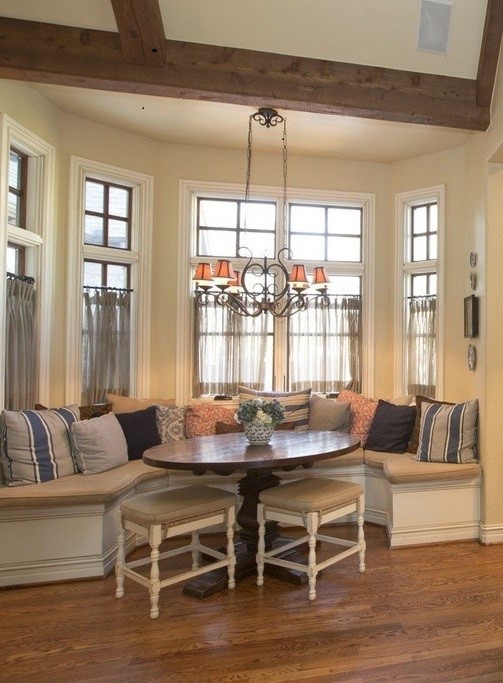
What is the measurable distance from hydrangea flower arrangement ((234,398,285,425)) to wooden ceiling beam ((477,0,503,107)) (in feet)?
8.80

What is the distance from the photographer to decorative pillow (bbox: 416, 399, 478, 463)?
401 cm

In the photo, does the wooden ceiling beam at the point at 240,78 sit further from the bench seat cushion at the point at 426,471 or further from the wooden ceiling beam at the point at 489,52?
the bench seat cushion at the point at 426,471

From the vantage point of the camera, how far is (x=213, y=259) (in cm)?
510

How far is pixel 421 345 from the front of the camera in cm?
510

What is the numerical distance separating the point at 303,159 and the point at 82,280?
2.47 metres

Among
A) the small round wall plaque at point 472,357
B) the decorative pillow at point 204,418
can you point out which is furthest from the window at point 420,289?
the decorative pillow at point 204,418

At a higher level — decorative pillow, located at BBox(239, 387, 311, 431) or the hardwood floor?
decorative pillow, located at BBox(239, 387, 311, 431)

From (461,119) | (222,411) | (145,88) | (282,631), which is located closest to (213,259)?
(222,411)

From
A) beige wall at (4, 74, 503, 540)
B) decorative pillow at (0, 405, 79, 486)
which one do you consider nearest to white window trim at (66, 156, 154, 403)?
Result: beige wall at (4, 74, 503, 540)

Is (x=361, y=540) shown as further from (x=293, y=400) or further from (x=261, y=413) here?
(x=293, y=400)

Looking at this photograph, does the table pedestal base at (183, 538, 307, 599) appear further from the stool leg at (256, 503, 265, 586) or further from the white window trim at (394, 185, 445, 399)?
the white window trim at (394, 185, 445, 399)

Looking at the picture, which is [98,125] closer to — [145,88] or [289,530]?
[145,88]

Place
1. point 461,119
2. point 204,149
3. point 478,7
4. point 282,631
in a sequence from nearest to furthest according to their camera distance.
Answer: point 282,631, point 478,7, point 461,119, point 204,149

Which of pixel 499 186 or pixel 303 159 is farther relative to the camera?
pixel 303 159
